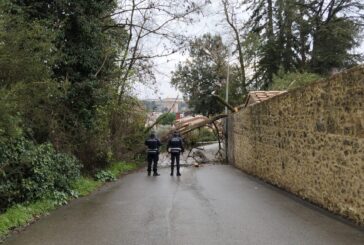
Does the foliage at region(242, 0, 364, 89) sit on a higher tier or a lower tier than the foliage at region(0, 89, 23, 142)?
higher

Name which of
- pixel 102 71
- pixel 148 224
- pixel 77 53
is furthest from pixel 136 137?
pixel 148 224

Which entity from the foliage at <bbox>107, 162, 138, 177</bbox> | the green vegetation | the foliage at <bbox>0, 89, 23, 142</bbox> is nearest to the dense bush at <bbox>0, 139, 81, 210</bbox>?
the foliage at <bbox>0, 89, 23, 142</bbox>

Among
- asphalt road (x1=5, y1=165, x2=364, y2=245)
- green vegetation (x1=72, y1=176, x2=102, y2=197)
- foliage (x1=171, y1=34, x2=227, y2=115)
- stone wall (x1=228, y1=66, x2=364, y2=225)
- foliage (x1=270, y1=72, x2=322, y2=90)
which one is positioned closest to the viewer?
asphalt road (x1=5, y1=165, x2=364, y2=245)

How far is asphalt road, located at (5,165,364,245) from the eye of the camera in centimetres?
761

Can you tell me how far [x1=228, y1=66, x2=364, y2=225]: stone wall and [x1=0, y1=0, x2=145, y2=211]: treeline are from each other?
20.8ft

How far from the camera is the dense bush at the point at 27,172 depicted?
945cm

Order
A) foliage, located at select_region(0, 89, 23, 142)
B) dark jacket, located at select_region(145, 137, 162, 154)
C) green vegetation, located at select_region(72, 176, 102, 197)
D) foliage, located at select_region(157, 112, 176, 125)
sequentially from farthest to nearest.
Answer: foliage, located at select_region(157, 112, 176, 125) → dark jacket, located at select_region(145, 137, 162, 154) → green vegetation, located at select_region(72, 176, 102, 197) → foliage, located at select_region(0, 89, 23, 142)

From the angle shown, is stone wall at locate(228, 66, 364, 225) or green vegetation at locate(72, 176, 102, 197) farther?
green vegetation at locate(72, 176, 102, 197)

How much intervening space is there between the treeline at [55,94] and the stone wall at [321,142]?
6.33 m

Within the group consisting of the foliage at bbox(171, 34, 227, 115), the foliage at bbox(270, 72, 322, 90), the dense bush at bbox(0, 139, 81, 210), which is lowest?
the dense bush at bbox(0, 139, 81, 210)

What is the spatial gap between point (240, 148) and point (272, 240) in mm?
15414

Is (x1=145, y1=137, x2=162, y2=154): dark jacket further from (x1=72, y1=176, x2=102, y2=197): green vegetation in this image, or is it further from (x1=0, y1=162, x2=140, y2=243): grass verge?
(x1=0, y1=162, x2=140, y2=243): grass verge

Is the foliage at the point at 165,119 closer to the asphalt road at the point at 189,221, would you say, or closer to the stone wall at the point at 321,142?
the stone wall at the point at 321,142

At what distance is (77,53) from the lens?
15656 mm
